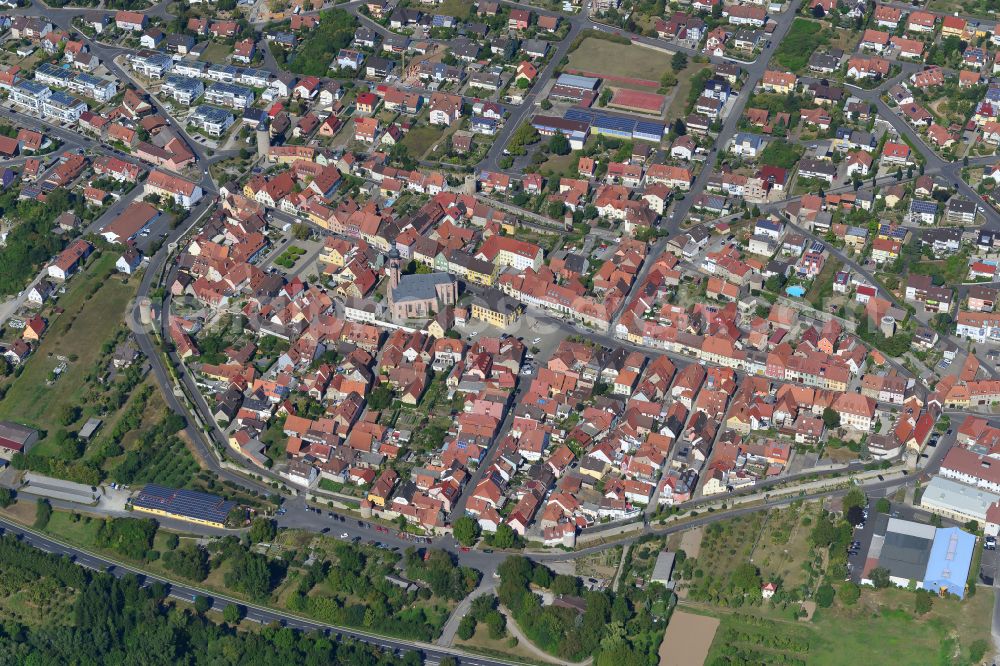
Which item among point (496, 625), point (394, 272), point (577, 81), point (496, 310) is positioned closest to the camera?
point (496, 625)

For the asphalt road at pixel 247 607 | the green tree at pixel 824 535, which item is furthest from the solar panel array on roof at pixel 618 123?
the asphalt road at pixel 247 607

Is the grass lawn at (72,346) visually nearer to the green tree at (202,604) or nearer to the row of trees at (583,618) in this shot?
the green tree at (202,604)

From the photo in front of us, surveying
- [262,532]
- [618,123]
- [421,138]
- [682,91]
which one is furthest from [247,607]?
[682,91]

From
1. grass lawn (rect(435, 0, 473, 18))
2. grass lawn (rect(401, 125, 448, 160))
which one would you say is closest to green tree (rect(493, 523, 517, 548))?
grass lawn (rect(401, 125, 448, 160))

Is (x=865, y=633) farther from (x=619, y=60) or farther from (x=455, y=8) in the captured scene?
(x=455, y=8)

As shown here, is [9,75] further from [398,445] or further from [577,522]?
[577,522]

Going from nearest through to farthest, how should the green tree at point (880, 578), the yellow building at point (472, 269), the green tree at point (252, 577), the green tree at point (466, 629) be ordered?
the green tree at point (466, 629) < the green tree at point (880, 578) < the green tree at point (252, 577) < the yellow building at point (472, 269)

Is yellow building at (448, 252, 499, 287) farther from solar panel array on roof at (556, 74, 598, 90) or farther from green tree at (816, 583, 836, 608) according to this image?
green tree at (816, 583, 836, 608)
